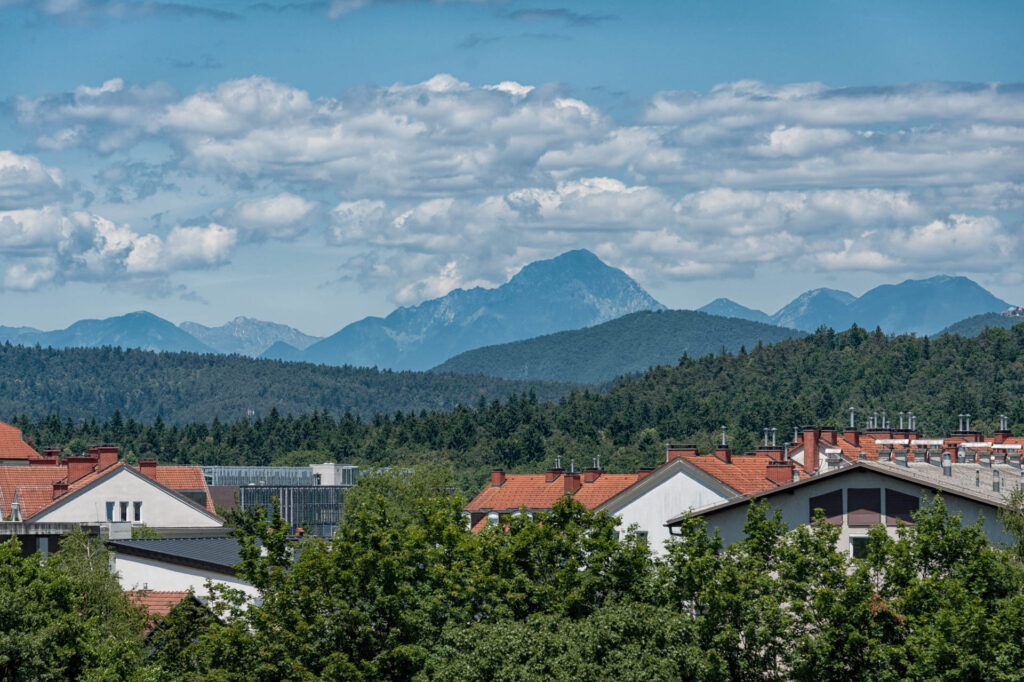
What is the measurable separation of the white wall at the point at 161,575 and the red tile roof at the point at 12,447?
74776 mm

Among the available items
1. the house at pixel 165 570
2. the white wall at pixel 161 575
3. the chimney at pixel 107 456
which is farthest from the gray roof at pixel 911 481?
the chimney at pixel 107 456

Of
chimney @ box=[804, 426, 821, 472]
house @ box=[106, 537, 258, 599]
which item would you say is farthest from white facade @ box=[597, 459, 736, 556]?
house @ box=[106, 537, 258, 599]

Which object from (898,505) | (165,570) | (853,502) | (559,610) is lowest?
(559,610)

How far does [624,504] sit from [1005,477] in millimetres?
19377

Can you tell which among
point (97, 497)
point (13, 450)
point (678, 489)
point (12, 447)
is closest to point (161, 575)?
point (678, 489)

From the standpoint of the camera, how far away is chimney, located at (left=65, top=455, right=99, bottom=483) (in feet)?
321

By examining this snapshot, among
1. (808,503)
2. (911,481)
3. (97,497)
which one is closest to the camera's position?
(911,481)

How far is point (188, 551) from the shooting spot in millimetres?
58031

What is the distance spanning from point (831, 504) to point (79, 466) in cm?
6225

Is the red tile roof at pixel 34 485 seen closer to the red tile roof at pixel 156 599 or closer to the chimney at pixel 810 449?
the red tile roof at pixel 156 599

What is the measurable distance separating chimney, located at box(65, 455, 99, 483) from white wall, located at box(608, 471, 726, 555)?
3868 cm

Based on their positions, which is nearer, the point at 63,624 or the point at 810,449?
the point at 63,624

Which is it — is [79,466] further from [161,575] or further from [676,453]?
[161,575]

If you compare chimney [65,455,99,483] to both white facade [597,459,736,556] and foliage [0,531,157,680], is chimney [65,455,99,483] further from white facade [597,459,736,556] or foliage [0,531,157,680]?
foliage [0,531,157,680]
